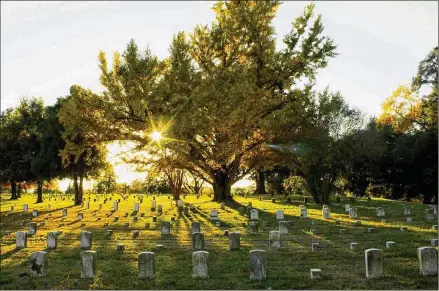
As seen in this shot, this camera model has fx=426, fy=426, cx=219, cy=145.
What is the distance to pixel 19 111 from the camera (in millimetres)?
44438

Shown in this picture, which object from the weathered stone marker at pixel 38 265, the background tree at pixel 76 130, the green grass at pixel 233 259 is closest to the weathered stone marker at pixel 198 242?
the green grass at pixel 233 259

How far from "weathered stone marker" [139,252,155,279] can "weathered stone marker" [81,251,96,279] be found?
4.01 ft

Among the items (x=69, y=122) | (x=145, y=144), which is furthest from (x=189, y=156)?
(x=69, y=122)

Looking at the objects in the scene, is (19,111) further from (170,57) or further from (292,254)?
(292,254)

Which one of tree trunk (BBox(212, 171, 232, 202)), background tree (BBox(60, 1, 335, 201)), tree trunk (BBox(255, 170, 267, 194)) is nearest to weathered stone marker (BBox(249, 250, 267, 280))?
background tree (BBox(60, 1, 335, 201))

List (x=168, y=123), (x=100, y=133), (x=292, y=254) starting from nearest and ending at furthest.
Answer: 1. (x=292, y=254)
2. (x=168, y=123)
3. (x=100, y=133)

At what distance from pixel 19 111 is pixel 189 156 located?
24623 mm

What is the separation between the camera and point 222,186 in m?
31.8

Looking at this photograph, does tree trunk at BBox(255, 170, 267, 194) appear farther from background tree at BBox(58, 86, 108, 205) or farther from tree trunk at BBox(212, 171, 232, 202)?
background tree at BBox(58, 86, 108, 205)

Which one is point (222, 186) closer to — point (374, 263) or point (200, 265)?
point (200, 265)

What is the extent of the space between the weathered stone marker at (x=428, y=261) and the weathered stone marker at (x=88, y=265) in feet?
23.9

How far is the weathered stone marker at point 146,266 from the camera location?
378 inches

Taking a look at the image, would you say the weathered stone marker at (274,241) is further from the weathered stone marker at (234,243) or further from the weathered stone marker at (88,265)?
the weathered stone marker at (88,265)

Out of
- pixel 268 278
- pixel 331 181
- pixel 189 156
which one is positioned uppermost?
pixel 189 156
